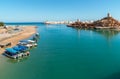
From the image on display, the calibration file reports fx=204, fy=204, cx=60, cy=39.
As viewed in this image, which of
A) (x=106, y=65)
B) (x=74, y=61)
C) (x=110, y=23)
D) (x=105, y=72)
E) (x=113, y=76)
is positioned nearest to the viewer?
(x=113, y=76)

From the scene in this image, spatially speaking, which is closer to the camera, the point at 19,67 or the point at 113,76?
the point at 113,76

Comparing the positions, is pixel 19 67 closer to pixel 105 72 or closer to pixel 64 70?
pixel 64 70

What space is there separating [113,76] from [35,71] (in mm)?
12625

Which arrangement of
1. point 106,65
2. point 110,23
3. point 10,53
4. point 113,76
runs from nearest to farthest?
point 113,76 < point 106,65 < point 10,53 < point 110,23

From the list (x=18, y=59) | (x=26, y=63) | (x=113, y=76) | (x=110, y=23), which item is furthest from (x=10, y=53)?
(x=110, y=23)

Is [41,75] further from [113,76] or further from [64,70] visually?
[113,76]

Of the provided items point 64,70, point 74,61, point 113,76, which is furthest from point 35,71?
point 113,76

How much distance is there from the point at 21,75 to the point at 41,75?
3.18m

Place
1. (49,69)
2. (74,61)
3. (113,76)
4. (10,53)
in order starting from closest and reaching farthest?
(113,76) → (49,69) → (74,61) → (10,53)

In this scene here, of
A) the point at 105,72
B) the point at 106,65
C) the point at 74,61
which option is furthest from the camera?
the point at 74,61

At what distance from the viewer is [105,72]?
33.0 meters

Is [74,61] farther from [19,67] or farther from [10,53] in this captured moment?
[10,53]

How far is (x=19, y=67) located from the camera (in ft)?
122

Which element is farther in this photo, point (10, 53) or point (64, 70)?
point (10, 53)
